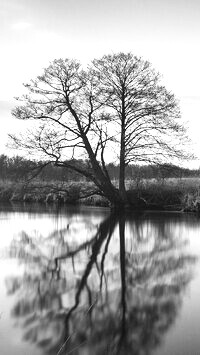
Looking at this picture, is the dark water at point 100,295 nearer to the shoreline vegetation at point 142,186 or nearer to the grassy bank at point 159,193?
the shoreline vegetation at point 142,186

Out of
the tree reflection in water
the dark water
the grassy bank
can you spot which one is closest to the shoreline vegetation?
the grassy bank

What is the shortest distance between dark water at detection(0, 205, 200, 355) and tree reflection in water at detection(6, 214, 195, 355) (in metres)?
0.01

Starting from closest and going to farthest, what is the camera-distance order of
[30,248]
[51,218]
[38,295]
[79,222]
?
[38,295]
[30,248]
[79,222]
[51,218]

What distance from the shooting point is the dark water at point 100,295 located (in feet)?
15.6

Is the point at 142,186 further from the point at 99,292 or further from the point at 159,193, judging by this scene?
the point at 99,292

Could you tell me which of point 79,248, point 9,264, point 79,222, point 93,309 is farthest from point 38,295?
point 79,222

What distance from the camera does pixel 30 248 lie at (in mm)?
11695

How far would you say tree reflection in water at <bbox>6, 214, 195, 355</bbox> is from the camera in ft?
15.9

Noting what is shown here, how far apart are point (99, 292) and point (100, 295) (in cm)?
20

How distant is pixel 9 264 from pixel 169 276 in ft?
11.9

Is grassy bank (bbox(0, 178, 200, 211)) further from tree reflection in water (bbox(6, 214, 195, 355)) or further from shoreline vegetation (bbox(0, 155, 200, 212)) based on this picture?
tree reflection in water (bbox(6, 214, 195, 355))

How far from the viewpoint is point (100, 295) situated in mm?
6684

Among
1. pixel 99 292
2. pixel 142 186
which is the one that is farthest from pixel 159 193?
pixel 99 292

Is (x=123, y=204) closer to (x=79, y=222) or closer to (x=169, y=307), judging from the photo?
(x=79, y=222)
